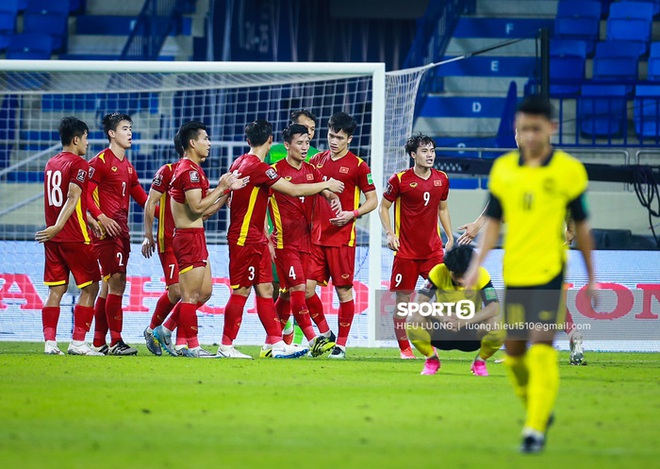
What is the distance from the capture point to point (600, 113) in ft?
56.1

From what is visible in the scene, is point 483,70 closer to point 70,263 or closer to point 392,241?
point 392,241

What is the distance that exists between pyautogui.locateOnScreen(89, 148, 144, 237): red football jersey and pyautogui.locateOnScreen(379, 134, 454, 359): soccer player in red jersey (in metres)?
2.38

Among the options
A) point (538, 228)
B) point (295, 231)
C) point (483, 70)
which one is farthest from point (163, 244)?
point (483, 70)

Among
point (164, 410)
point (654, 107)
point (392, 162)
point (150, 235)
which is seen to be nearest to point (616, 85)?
point (654, 107)

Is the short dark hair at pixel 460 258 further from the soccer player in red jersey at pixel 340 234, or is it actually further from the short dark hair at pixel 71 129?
the short dark hair at pixel 71 129

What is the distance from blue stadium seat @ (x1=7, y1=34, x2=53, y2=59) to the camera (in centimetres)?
1997

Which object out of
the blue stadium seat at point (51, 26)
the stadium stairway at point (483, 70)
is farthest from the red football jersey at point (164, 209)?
the blue stadium seat at point (51, 26)

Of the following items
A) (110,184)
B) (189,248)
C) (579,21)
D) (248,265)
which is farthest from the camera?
(579,21)

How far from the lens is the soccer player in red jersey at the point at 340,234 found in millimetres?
9773

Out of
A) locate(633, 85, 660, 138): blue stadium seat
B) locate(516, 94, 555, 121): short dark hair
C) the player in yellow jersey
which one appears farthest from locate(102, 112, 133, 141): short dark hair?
locate(633, 85, 660, 138): blue stadium seat

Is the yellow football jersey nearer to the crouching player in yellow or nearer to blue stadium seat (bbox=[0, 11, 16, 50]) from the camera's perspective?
the crouching player in yellow

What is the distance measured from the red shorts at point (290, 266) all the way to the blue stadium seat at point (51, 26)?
1221 cm

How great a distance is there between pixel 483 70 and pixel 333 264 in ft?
35.7

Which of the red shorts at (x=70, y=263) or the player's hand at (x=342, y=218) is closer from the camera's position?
the red shorts at (x=70, y=263)
